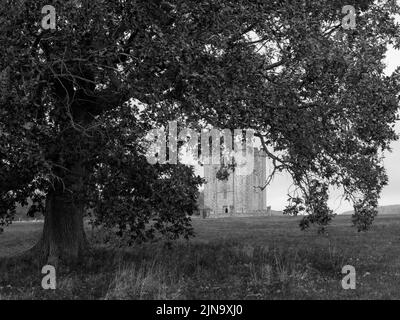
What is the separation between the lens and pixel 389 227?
34.2 meters

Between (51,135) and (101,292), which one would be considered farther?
(51,135)

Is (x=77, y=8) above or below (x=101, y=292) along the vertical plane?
above

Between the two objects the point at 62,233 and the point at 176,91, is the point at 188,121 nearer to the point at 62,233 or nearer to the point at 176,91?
the point at 176,91

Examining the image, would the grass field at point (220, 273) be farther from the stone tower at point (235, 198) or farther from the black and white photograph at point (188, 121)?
the stone tower at point (235, 198)

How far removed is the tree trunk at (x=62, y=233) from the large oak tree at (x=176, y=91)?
7.93 ft

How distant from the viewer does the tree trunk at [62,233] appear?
20141 mm

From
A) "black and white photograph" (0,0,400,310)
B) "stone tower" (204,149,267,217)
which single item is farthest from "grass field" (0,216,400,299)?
"stone tower" (204,149,267,217)

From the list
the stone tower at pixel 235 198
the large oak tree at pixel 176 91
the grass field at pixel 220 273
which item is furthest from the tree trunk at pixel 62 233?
the stone tower at pixel 235 198

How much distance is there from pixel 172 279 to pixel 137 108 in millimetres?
5287

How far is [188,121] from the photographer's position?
14594 mm

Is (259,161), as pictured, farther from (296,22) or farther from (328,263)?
(296,22)

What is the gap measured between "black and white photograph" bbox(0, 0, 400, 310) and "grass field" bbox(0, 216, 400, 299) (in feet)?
0.31

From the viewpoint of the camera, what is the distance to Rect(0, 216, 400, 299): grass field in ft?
46.4
